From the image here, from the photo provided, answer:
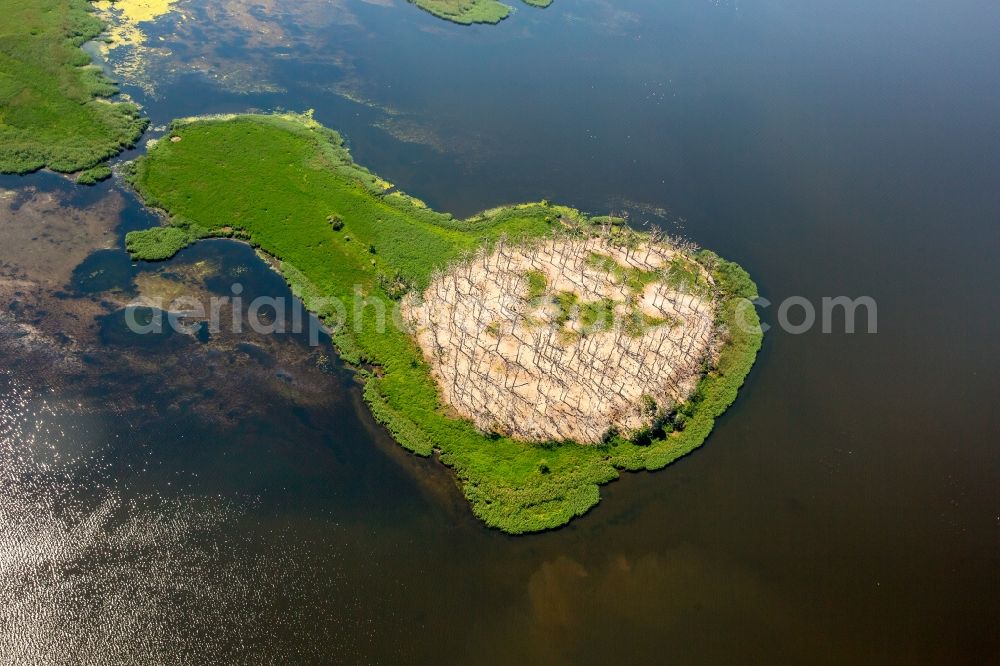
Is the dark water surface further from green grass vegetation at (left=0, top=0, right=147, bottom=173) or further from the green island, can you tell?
the green island

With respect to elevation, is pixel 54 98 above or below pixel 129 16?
below

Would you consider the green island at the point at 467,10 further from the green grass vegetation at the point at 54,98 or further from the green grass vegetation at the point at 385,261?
the green grass vegetation at the point at 54,98

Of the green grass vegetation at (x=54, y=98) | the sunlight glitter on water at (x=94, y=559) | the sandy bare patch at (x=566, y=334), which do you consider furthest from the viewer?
the green grass vegetation at (x=54, y=98)

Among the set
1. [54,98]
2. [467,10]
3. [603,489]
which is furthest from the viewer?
[467,10]

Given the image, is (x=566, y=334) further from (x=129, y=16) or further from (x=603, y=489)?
(x=129, y=16)

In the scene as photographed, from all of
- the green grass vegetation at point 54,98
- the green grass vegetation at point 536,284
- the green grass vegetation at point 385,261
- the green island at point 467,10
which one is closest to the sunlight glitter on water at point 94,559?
the green grass vegetation at point 385,261

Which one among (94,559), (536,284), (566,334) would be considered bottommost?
(94,559)

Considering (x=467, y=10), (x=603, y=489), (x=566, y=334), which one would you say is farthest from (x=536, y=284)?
(x=467, y=10)

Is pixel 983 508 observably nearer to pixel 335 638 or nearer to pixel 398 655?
pixel 398 655
